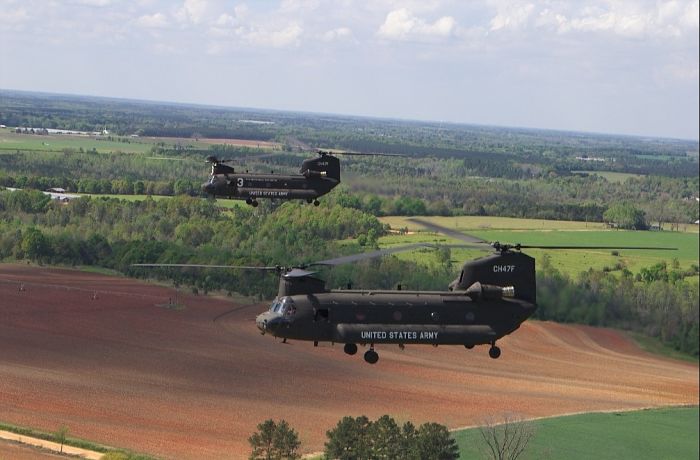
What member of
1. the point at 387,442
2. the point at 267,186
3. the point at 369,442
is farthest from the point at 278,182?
the point at 387,442

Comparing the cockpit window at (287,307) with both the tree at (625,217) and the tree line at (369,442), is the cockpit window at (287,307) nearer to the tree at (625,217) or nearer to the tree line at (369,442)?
the tree line at (369,442)

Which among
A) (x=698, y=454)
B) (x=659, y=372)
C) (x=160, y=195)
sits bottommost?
(x=698, y=454)

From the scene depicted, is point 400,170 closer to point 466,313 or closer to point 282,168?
point 282,168

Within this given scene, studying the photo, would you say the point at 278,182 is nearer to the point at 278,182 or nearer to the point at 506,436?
the point at 278,182

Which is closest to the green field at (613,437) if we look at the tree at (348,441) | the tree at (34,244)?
the tree at (348,441)

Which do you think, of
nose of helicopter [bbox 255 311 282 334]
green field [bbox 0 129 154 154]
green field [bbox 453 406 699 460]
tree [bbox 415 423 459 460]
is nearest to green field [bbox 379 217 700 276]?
green field [bbox 453 406 699 460]

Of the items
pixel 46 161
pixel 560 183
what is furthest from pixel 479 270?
pixel 560 183

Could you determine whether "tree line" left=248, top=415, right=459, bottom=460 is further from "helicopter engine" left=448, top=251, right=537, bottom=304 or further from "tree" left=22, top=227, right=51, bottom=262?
"tree" left=22, top=227, right=51, bottom=262
